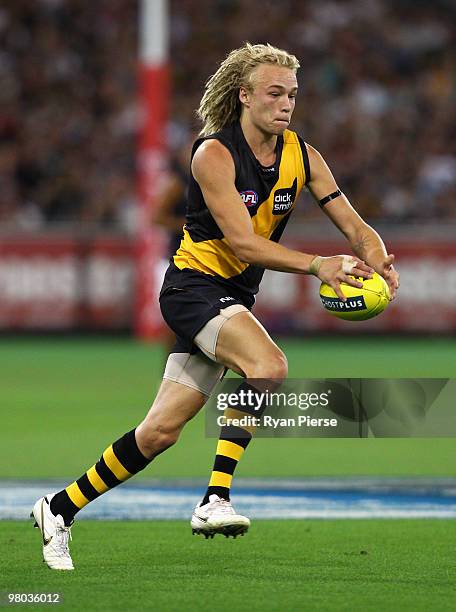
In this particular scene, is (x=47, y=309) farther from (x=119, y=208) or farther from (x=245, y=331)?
(x=245, y=331)

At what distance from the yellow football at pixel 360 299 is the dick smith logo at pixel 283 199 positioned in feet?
2.08

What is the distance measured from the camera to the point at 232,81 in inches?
264

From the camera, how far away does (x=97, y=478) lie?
6.54 metres

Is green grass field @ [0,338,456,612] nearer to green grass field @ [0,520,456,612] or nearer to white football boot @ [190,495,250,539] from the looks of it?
green grass field @ [0,520,456,612]

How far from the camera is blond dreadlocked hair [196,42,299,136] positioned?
661 cm

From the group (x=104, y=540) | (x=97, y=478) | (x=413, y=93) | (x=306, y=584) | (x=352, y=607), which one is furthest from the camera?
(x=413, y=93)

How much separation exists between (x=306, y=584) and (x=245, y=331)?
44.5 inches

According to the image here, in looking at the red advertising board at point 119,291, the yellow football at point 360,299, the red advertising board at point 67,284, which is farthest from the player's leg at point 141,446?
the red advertising board at point 67,284

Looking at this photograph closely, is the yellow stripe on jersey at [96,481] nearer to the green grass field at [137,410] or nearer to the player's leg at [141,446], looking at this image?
the player's leg at [141,446]

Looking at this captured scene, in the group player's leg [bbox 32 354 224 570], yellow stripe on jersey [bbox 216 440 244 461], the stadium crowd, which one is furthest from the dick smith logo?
the stadium crowd

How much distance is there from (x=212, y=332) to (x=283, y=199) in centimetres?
76

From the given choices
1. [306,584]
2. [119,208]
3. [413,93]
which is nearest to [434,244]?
[413,93]

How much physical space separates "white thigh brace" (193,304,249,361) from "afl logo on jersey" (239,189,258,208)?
50cm

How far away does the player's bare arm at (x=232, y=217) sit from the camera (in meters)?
6.24
